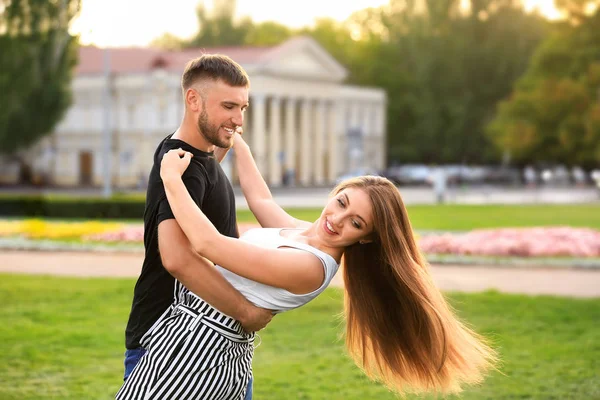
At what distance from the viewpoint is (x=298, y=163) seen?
80.1 m

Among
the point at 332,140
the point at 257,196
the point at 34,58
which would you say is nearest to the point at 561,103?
the point at 34,58

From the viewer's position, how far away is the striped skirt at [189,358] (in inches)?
138

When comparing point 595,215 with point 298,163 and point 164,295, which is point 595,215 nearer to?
point 164,295

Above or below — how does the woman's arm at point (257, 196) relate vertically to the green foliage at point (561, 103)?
above

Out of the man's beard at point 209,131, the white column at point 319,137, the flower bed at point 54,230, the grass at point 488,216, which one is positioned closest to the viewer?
the man's beard at point 209,131

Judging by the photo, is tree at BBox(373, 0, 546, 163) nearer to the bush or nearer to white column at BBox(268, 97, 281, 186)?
white column at BBox(268, 97, 281, 186)

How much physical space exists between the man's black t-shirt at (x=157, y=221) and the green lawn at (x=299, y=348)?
3135mm

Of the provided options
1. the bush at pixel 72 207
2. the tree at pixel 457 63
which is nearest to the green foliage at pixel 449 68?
the tree at pixel 457 63

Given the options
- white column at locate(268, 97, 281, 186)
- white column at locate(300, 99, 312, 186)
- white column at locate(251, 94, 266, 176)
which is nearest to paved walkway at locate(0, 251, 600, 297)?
white column at locate(251, 94, 266, 176)

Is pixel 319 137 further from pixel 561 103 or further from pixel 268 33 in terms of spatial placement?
pixel 561 103

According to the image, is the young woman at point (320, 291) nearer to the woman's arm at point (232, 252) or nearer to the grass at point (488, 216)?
the woman's arm at point (232, 252)

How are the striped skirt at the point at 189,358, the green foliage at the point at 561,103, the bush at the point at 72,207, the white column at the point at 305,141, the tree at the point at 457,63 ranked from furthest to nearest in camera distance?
the white column at the point at 305,141 → the tree at the point at 457,63 → the green foliage at the point at 561,103 → the bush at the point at 72,207 → the striped skirt at the point at 189,358

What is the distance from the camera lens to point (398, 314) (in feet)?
12.7

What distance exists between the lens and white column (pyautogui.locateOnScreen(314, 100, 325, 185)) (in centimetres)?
8038
